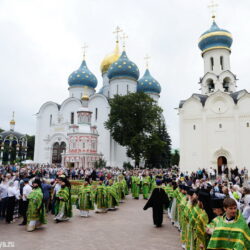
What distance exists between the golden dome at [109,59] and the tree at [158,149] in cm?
1483

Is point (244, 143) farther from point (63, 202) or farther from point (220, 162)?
point (63, 202)

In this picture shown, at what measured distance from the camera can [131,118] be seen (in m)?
30.5

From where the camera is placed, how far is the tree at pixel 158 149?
1178 inches

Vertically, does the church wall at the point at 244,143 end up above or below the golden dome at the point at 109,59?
below

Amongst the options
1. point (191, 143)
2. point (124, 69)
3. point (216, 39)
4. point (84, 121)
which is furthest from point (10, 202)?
point (124, 69)

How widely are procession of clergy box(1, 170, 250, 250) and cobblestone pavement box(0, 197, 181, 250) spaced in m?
0.38

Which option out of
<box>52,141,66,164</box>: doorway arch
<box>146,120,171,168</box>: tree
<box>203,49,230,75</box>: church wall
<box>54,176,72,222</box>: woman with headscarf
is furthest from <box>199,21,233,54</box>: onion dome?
<box>54,176,72,222</box>: woman with headscarf

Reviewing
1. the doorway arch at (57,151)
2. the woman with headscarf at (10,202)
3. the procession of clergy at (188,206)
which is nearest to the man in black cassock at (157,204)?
the procession of clergy at (188,206)

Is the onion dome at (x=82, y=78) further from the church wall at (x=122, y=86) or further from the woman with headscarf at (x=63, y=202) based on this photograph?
the woman with headscarf at (x=63, y=202)

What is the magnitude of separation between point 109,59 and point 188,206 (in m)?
41.7

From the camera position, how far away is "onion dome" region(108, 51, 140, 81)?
3744 cm

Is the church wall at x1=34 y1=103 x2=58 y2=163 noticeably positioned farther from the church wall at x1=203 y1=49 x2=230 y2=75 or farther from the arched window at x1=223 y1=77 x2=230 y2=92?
the arched window at x1=223 y1=77 x2=230 y2=92

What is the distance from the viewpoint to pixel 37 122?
39.9 meters

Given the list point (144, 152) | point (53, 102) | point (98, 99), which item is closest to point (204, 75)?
point (144, 152)
